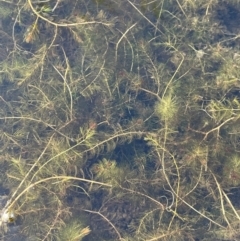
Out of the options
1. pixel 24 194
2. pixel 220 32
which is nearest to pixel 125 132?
pixel 24 194

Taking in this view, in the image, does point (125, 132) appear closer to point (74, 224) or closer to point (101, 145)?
point (101, 145)

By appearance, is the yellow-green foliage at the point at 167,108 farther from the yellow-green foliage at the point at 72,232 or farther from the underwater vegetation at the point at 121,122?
the yellow-green foliage at the point at 72,232

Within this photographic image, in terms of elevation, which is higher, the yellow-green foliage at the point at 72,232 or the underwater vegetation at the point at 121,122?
the underwater vegetation at the point at 121,122

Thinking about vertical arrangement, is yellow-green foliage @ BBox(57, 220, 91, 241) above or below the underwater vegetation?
below

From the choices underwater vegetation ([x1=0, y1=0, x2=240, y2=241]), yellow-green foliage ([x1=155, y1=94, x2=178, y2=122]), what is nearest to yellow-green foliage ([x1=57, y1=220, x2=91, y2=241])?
underwater vegetation ([x1=0, y1=0, x2=240, y2=241])

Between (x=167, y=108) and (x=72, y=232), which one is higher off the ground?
(x=167, y=108)

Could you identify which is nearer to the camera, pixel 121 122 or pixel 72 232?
pixel 72 232

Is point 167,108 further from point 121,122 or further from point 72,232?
point 72,232

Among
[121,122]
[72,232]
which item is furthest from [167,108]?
[72,232]

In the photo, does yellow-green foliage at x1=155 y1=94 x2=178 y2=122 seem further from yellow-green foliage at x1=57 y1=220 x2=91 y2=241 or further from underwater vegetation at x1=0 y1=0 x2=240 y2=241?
yellow-green foliage at x1=57 y1=220 x2=91 y2=241

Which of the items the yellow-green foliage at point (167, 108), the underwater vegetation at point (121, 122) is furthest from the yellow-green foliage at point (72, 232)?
the yellow-green foliage at point (167, 108)
